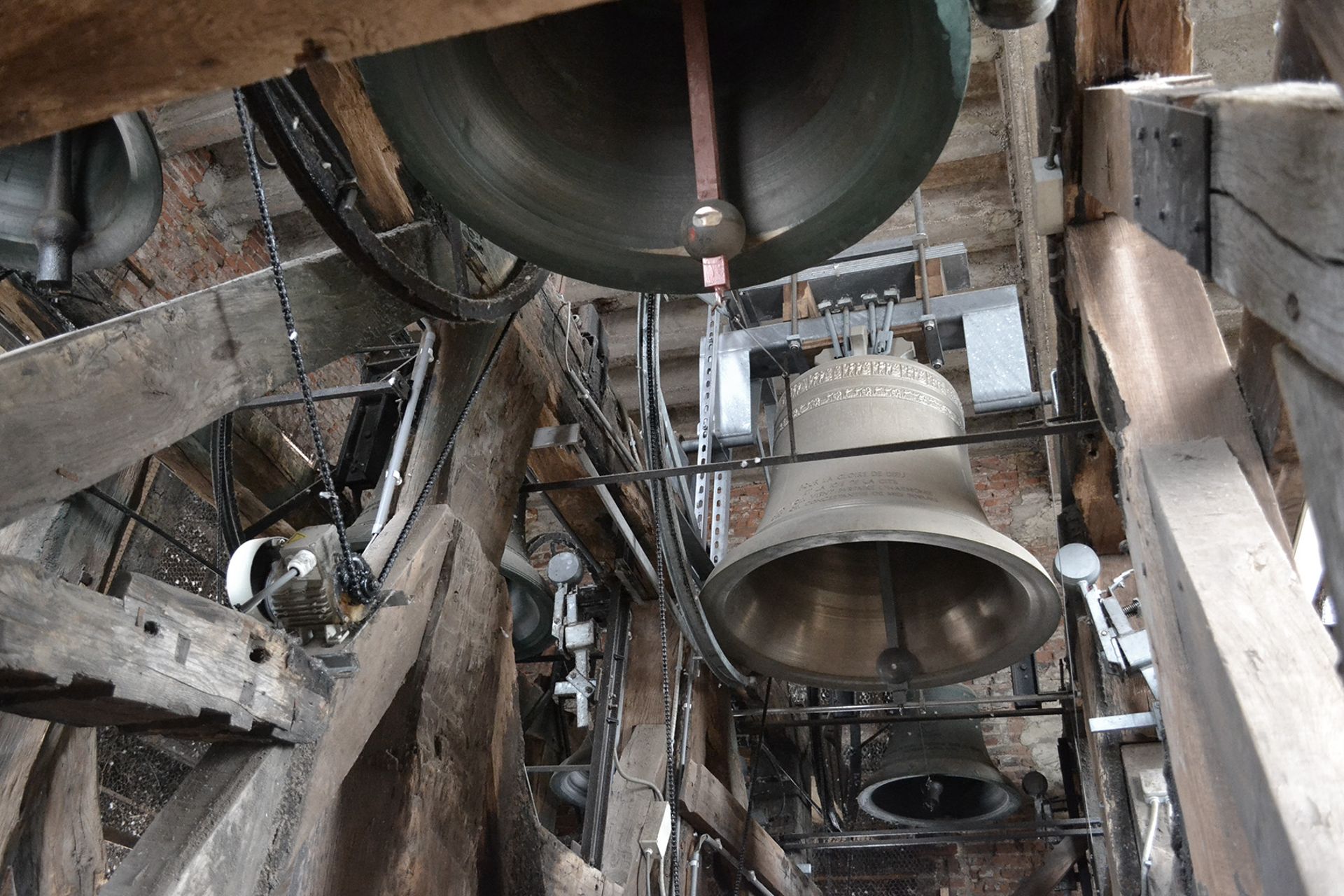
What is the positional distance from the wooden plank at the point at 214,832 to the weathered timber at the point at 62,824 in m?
1.22

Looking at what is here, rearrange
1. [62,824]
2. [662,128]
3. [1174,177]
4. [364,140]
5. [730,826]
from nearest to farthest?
[1174,177]
[662,128]
[364,140]
[62,824]
[730,826]

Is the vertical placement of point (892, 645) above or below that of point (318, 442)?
above

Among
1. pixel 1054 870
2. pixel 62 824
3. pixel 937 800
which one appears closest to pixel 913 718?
pixel 1054 870

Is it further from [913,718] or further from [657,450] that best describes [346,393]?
[913,718]

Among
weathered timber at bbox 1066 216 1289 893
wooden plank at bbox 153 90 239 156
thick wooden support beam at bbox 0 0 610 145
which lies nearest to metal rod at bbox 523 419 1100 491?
weathered timber at bbox 1066 216 1289 893

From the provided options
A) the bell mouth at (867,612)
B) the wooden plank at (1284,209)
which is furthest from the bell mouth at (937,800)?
the wooden plank at (1284,209)

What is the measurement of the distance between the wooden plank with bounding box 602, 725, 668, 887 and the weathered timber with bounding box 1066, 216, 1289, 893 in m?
1.49

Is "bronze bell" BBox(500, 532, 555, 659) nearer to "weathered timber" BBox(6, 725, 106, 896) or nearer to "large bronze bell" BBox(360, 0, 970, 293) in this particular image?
"weathered timber" BBox(6, 725, 106, 896)

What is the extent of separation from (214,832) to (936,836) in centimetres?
302

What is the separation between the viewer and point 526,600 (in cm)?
384

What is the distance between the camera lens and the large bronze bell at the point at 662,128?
1.75 m

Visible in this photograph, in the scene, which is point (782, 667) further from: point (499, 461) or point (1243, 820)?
point (1243, 820)

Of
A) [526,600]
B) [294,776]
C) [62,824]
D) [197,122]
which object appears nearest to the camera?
[294,776]

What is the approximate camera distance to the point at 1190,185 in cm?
120
